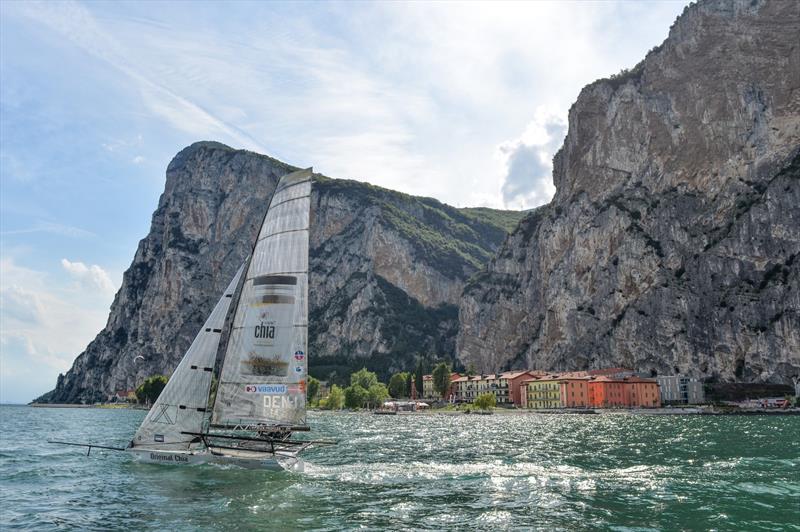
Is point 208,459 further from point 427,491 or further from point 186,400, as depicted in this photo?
point 427,491

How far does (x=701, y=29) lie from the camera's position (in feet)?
627

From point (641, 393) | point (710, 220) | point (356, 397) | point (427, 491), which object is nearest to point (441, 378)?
point (356, 397)

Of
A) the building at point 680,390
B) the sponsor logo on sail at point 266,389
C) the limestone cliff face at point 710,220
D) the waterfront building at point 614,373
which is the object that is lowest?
the building at point 680,390

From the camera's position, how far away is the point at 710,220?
178m

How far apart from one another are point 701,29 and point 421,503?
202 meters

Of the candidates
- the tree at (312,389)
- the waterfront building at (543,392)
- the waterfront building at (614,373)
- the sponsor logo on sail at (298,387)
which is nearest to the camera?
the sponsor logo on sail at (298,387)

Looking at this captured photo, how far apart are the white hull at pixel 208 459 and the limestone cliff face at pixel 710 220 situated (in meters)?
152

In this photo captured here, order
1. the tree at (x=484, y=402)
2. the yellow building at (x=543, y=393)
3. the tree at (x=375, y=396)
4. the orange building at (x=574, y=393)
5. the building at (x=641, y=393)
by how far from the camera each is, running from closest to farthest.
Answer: the tree at (x=484, y=402)
the orange building at (x=574, y=393)
the building at (x=641, y=393)
the yellow building at (x=543, y=393)
the tree at (x=375, y=396)

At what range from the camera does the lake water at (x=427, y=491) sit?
2498 centimetres

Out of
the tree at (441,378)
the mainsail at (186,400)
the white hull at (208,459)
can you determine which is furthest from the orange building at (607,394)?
the mainsail at (186,400)

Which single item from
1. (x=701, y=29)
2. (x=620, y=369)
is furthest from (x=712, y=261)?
(x=701, y=29)

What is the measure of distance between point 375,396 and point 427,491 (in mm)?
136873

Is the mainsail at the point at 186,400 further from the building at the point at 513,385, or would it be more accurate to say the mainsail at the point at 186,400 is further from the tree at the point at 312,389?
the tree at the point at 312,389

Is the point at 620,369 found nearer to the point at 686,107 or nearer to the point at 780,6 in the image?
the point at 686,107
